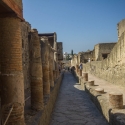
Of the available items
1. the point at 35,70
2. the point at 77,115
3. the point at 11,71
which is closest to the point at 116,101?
the point at 77,115

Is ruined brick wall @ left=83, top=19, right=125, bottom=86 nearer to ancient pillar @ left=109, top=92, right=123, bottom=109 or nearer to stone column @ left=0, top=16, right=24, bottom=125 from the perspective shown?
ancient pillar @ left=109, top=92, right=123, bottom=109

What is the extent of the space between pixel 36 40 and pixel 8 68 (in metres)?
2.51

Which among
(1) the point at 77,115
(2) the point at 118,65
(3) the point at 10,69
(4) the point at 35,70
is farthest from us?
(2) the point at 118,65

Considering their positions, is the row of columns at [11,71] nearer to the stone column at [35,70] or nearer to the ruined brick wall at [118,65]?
the stone column at [35,70]

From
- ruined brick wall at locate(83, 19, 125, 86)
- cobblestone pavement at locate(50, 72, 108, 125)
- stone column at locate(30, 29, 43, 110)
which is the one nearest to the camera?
stone column at locate(30, 29, 43, 110)

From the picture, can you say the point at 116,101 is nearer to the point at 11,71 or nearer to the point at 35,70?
the point at 35,70

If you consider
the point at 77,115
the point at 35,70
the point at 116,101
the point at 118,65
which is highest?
the point at 118,65

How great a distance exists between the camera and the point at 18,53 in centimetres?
318

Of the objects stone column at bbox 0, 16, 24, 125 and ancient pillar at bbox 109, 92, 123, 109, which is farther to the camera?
ancient pillar at bbox 109, 92, 123, 109

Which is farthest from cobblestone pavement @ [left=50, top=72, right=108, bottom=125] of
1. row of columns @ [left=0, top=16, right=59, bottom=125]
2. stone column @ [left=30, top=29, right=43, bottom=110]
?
row of columns @ [left=0, top=16, right=59, bottom=125]

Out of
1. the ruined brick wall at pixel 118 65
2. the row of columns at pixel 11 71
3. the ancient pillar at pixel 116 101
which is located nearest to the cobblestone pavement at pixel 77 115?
the ancient pillar at pixel 116 101

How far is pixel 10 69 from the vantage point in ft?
10.2

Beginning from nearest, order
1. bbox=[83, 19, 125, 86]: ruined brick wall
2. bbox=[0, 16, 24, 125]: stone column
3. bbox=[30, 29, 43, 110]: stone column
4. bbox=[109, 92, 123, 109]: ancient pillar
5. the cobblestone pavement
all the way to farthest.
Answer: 1. bbox=[0, 16, 24, 125]: stone column
2. bbox=[30, 29, 43, 110]: stone column
3. bbox=[109, 92, 123, 109]: ancient pillar
4. the cobblestone pavement
5. bbox=[83, 19, 125, 86]: ruined brick wall

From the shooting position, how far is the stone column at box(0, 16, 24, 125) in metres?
3.09
